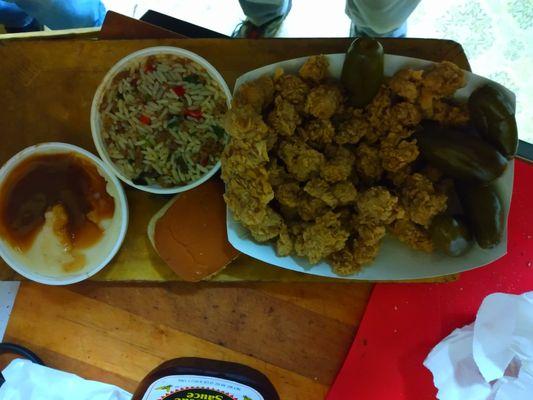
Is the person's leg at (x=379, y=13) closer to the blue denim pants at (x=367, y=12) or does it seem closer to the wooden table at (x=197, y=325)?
the blue denim pants at (x=367, y=12)

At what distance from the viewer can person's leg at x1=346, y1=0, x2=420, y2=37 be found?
45.6 inches

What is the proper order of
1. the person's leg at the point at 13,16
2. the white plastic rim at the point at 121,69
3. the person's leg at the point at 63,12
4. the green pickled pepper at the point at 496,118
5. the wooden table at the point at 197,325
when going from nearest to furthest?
the green pickled pepper at the point at 496,118
the white plastic rim at the point at 121,69
the wooden table at the point at 197,325
the person's leg at the point at 63,12
the person's leg at the point at 13,16

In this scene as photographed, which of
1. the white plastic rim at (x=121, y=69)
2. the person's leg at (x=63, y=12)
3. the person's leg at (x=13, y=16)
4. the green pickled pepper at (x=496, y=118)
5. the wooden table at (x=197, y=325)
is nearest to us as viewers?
the green pickled pepper at (x=496, y=118)

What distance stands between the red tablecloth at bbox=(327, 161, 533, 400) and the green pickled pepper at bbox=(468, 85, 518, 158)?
30 centimetres

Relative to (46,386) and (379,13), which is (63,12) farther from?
(46,386)

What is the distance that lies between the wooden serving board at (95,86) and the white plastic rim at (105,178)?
72 millimetres

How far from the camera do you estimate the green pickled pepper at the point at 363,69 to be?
2.96 feet

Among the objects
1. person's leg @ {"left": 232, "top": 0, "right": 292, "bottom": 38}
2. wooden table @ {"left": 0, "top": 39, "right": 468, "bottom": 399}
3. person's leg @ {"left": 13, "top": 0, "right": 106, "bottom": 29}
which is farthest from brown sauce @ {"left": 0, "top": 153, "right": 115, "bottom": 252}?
person's leg @ {"left": 232, "top": 0, "right": 292, "bottom": 38}

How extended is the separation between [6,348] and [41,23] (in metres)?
0.90

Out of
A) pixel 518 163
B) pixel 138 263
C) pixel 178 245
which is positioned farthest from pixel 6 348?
pixel 518 163

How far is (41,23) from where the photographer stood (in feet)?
4.79

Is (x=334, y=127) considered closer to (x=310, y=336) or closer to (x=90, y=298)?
(x=310, y=336)

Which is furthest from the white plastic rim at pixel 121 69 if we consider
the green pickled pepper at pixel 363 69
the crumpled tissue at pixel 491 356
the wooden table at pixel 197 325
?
the crumpled tissue at pixel 491 356

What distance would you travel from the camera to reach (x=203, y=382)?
106 centimetres
